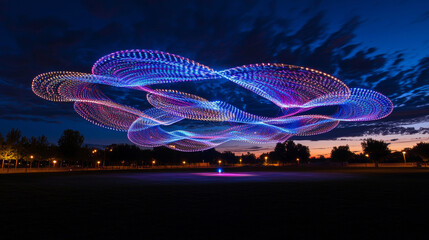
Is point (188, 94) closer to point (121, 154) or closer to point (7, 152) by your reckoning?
point (7, 152)

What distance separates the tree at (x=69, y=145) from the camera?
195 ft

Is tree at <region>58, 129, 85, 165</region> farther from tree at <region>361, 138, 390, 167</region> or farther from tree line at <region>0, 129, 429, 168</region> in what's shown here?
tree at <region>361, 138, 390, 167</region>

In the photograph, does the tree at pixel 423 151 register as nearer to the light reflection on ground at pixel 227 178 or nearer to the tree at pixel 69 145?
the light reflection on ground at pixel 227 178

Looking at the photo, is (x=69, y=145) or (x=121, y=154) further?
(x=121, y=154)

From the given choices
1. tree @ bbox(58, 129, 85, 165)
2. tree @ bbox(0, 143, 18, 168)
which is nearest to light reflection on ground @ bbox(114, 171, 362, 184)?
tree @ bbox(0, 143, 18, 168)

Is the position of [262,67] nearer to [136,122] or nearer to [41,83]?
[41,83]

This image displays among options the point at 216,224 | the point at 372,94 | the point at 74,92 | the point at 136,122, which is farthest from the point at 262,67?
the point at 136,122

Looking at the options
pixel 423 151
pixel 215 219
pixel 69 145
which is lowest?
pixel 215 219

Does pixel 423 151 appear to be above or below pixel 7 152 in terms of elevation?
below

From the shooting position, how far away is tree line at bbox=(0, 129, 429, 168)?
49972mm

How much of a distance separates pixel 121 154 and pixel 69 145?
27.6 meters

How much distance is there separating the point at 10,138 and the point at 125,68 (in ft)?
136

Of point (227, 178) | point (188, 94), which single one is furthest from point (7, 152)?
point (227, 178)

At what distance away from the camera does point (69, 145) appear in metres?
59.8
